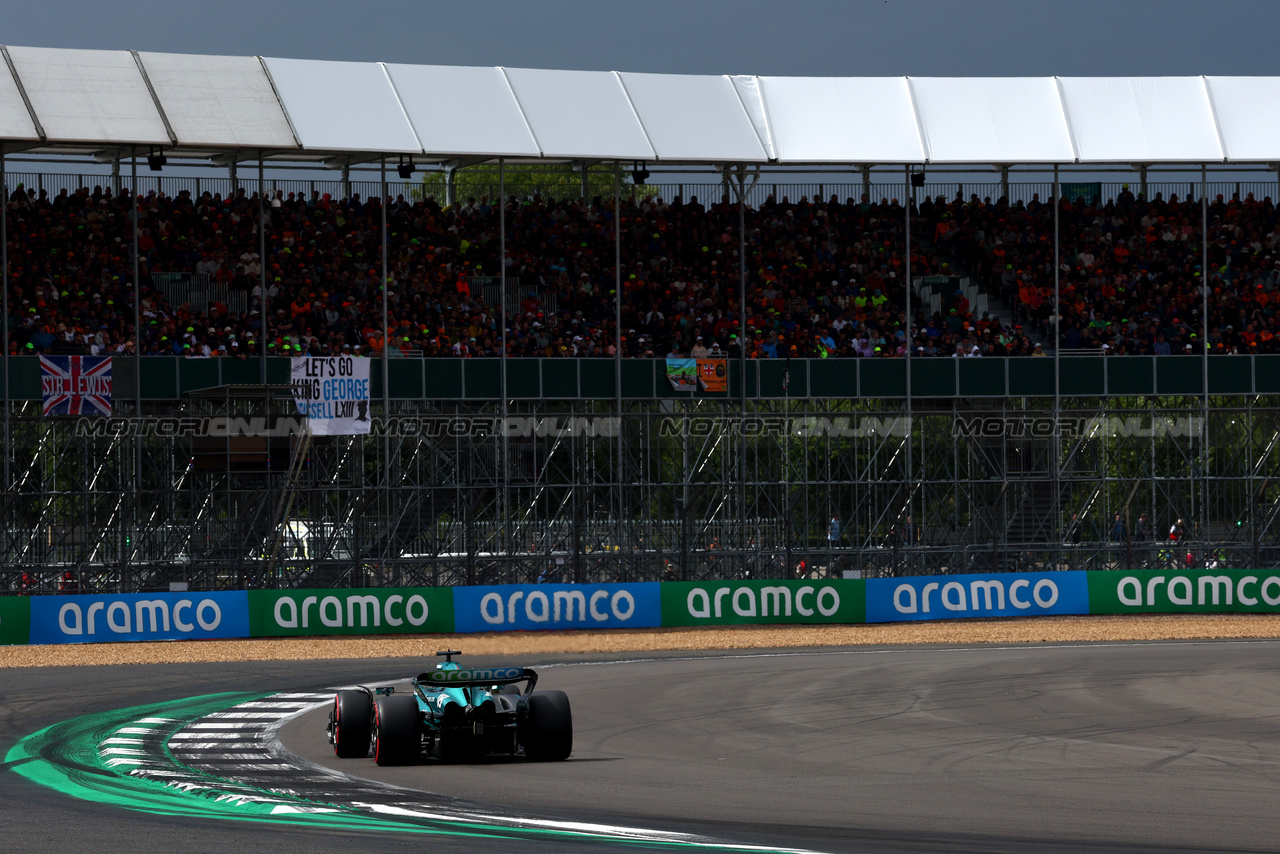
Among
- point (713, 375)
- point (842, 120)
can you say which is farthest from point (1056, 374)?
point (713, 375)

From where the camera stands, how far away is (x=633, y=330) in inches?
1585

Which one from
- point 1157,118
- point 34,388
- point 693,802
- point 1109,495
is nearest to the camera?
point 693,802

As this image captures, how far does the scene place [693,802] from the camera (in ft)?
42.1

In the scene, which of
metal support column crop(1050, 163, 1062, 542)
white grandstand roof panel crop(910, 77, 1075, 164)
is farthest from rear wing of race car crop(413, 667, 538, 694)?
white grandstand roof panel crop(910, 77, 1075, 164)

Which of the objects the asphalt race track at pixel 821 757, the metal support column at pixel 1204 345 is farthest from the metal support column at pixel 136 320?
the metal support column at pixel 1204 345

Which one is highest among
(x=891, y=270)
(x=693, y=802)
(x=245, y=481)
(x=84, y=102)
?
(x=84, y=102)

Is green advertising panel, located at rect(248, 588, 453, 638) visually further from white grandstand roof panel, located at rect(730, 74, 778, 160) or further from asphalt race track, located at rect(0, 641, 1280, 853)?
white grandstand roof panel, located at rect(730, 74, 778, 160)

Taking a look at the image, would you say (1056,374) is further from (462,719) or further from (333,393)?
(462,719)

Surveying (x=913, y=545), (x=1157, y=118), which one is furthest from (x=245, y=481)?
(x=1157, y=118)

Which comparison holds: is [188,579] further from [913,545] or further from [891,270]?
[891,270]

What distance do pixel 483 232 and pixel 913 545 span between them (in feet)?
43.8

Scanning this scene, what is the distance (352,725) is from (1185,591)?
21.4m

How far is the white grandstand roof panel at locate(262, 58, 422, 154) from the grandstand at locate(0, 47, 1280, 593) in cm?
7

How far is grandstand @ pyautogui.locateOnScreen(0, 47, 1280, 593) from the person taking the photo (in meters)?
33.6
